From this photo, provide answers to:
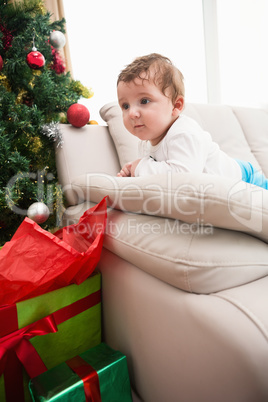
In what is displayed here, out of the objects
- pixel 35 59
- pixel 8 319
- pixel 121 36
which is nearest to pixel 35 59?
pixel 35 59

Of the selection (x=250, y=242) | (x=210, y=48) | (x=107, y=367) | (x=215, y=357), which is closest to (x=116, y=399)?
(x=107, y=367)

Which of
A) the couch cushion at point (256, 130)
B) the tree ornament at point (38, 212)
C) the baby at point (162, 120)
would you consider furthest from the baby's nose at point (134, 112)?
the couch cushion at point (256, 130)

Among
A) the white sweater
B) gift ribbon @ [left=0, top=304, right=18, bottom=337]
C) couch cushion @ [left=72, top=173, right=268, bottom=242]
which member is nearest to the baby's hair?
the white sweater

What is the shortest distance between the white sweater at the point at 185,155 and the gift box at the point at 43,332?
0.38 metres

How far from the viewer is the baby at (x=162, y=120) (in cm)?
80

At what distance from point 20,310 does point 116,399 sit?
31 cm

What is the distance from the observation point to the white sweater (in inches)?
30.6

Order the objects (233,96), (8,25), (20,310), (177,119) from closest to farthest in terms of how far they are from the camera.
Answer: (20,310), (177,119), (8,25), (233,96)

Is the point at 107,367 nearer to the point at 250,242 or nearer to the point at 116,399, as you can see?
the point at 116,399

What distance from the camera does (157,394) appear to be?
1.92ft

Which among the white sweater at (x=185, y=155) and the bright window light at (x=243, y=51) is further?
the bright window light at (x=243, y=51)

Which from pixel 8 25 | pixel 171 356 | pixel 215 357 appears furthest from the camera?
pixel 8 25

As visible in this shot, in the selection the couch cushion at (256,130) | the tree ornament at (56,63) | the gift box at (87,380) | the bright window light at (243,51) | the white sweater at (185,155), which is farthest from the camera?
the bright window light at (243,51)

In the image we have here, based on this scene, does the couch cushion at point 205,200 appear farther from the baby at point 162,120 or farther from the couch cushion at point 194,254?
the baby at point 162,120
